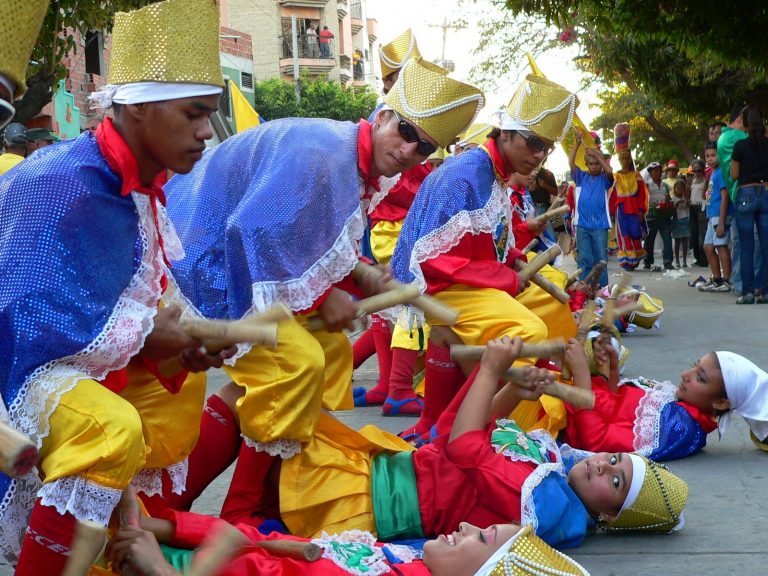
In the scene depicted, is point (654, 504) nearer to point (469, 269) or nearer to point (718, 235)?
point (469, 269)

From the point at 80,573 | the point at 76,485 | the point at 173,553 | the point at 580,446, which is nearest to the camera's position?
the point at 80,573

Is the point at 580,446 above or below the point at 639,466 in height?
below

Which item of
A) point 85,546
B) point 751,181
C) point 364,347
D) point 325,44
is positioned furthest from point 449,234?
point 325,44

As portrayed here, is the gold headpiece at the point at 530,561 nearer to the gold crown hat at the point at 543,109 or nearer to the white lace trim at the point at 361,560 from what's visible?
the white lace trim at the point at 361,560

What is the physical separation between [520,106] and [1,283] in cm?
316

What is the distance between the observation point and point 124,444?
8.67ft

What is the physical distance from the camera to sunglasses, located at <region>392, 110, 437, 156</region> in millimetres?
4172

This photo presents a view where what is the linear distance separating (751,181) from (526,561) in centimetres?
896

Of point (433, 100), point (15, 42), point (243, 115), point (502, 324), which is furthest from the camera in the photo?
point (243, 115)

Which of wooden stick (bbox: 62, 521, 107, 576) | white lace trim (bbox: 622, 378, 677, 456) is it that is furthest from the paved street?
wooden stick (bbox: 62, 521, 107, 576)

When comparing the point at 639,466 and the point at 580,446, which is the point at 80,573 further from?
the point at 580,446

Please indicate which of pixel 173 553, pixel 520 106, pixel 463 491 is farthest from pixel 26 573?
pixel 520 106

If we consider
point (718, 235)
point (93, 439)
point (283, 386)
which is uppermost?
point (93, 439)

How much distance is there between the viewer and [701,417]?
17.1ft
